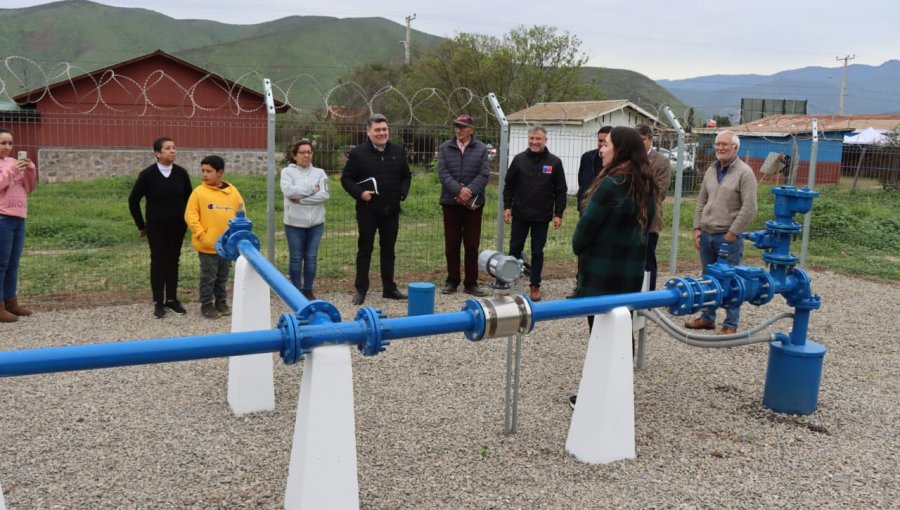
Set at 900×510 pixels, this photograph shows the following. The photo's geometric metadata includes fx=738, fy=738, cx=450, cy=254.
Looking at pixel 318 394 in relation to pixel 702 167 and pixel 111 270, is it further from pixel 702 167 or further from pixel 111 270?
pixel 702 167

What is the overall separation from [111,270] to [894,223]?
45.5 ft

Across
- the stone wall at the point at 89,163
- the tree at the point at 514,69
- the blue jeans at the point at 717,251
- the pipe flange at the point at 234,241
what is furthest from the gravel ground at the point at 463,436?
the tree at the point at 514,69

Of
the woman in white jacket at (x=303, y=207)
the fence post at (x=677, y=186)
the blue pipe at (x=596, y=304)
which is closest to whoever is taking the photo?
the blue pipe at (x=596, y=304)

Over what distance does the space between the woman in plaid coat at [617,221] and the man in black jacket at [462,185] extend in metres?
3.37

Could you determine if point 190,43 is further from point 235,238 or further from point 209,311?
point 235,238

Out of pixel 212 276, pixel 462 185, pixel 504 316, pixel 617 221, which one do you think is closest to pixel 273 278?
pixel 504 316

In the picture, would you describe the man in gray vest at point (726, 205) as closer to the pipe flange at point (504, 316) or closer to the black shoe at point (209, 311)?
the pipe flange at point (504, 316)

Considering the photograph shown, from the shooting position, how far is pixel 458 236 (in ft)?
27.6

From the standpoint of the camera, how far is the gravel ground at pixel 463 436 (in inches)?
146

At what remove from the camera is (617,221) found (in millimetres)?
4574

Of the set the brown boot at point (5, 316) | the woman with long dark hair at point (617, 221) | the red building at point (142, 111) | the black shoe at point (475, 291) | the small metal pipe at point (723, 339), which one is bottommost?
the brown boot at point (5, 316)

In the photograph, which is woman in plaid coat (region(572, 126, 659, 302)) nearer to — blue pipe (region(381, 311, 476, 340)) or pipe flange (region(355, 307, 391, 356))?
blue pipe (region(381, 311, 476, 340))

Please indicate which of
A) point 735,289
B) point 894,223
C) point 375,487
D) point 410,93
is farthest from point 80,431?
point 410,93

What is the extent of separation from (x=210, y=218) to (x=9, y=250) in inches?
71.8
